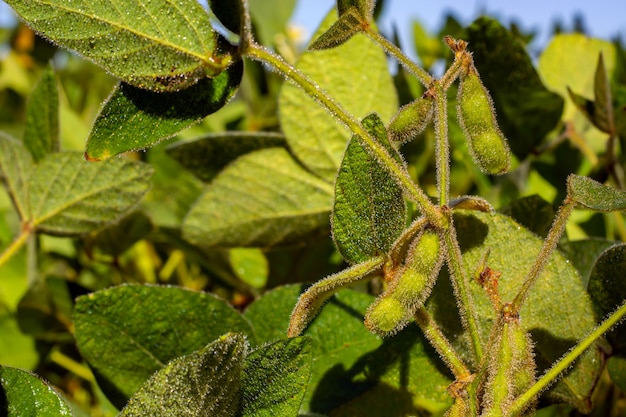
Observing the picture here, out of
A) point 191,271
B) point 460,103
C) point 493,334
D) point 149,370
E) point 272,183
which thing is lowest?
point 191,271

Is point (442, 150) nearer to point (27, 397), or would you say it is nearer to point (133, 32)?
point (133, 32)

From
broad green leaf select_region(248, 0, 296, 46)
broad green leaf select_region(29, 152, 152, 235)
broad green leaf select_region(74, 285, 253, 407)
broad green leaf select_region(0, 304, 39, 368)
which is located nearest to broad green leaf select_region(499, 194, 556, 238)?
broad green leaf select_region(74, 285, 253, 407)

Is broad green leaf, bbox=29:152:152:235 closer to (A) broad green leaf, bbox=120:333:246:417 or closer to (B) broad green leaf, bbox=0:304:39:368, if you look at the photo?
(B) broad green leaf, bbox=0:304:39:368

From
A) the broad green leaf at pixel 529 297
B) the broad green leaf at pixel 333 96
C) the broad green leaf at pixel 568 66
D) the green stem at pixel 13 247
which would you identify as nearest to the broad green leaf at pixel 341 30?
the broad green leaf at pixel 529 297

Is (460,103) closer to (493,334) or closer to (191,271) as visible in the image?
(493,334)

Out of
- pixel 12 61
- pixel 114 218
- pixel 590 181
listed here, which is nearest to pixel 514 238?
pixel 590 181

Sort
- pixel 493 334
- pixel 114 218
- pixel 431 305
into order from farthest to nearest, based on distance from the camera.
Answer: pixel 114 218 < pixel 431 305 < pixel 493 334
